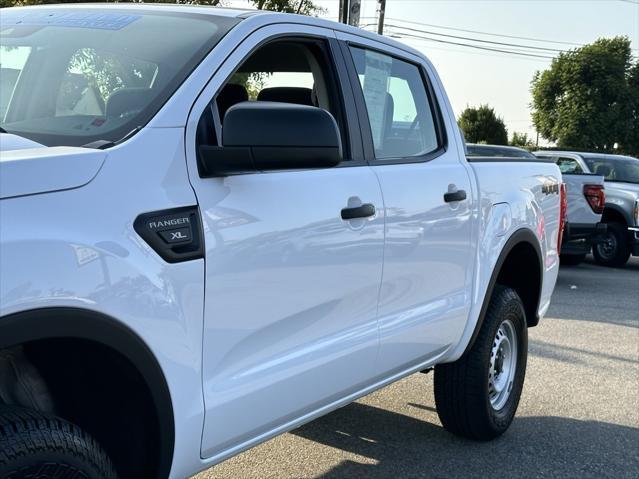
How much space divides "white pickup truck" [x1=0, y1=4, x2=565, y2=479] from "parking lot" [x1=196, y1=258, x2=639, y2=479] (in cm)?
74

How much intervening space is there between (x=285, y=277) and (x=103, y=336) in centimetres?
75

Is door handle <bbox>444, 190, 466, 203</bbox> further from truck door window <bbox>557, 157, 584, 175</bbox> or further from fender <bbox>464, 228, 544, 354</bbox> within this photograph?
truck door window <bbox>557, 157, 584, 175</bbox>

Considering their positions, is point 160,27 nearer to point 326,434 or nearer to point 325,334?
point 325,334

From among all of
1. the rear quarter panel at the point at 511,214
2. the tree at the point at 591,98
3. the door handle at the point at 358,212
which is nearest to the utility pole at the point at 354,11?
the rear quarter panel at the point at 511,214

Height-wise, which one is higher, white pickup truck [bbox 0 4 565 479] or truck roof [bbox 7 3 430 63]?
truck roof [bbox 7 3 430 63]

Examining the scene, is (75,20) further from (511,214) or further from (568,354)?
(568,354)

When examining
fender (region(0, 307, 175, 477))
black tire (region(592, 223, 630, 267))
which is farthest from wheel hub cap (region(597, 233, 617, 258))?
fender (region(0, 307, 175, 477))

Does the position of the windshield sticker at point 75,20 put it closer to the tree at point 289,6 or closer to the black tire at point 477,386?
the black tire at point 477,386

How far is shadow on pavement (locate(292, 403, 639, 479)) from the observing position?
400 centimetres

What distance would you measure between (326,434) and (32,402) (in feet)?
8.15

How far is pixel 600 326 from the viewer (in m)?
7.70

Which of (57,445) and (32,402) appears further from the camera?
(32,402)

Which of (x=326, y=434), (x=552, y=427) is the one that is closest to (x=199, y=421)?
(x=326, y=434)

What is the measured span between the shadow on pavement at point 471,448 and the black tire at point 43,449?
2.03m
